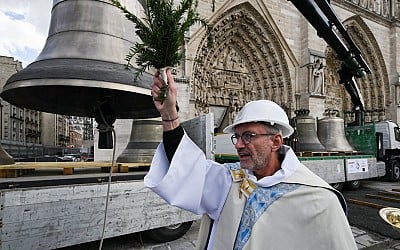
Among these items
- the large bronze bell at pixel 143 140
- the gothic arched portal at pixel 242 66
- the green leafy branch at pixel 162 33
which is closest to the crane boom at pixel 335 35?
the gothic arched portal at pixel 242 66

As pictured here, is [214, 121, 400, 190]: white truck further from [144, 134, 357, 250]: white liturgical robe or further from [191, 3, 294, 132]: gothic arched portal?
[144, 134, 357, 250]: white liturgical robe

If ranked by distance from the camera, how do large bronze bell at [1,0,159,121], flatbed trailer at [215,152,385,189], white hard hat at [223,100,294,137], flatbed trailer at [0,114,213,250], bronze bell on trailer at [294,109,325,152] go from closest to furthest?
white hard hat at [223,100,294,137] < large bronze bell at [1,0,159,121] < flatbed trailer at [0,114,213,250] < flatbed trailer at [215,152,385,189] < bronze bell on trailer at [294,109,325,152]

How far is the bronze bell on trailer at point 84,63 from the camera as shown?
1701 mm

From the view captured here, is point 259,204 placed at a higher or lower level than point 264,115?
lower

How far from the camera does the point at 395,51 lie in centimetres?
1775

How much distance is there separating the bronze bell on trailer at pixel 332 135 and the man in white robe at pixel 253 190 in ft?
28.5

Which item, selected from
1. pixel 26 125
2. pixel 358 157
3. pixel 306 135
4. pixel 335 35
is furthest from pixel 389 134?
pixel 26 125

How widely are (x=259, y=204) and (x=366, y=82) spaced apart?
20717mm

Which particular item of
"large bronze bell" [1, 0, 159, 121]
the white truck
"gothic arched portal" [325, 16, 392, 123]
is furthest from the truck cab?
"large bronze bell" [1, 0, 159, 121]

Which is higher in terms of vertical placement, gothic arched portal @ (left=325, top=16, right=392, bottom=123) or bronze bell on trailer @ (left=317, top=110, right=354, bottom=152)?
gothic arched portal @ (left=325, top=16, right=392, bottom=123)

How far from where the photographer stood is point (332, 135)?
9.34m

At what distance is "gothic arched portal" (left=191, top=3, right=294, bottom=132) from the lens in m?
12.4

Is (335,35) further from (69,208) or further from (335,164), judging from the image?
(69,208)

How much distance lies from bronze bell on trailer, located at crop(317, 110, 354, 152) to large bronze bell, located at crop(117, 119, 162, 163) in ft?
22.5
